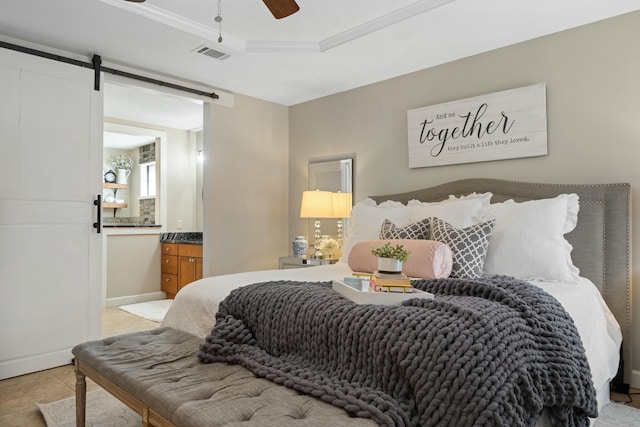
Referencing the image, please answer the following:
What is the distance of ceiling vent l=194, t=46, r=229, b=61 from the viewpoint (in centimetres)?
332

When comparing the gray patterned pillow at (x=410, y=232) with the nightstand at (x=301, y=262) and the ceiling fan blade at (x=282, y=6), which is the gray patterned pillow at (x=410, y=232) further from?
the ceiling fan blade at (x=282, y=6)

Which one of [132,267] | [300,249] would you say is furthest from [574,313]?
[132,267]

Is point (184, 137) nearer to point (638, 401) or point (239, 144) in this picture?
point (239, 144)

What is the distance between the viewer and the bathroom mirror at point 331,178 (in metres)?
4.26

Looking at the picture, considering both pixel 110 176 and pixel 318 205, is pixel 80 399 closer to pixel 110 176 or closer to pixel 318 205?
pixel 318 205

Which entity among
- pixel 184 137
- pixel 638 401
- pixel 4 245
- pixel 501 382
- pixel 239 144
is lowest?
pixel 638 401

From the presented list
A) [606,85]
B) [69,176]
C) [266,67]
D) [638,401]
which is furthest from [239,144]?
[638,401]

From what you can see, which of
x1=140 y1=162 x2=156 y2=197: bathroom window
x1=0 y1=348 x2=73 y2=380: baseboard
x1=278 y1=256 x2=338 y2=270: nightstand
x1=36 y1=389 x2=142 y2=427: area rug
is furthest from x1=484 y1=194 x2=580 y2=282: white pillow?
x1=140 y1=162 x2=156 y2=197: bathroom window

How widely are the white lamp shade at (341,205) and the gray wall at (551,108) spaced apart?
0.12 m

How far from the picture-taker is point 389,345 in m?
1.37

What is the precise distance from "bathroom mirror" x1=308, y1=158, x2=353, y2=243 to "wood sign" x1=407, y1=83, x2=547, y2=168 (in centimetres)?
72

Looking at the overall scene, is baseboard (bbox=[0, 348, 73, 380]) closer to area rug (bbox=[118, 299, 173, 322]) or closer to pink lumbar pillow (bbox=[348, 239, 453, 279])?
area rug (bbox=[118, 299, 173, 322])

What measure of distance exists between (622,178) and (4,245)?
407cm

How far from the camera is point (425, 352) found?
1283 mm
